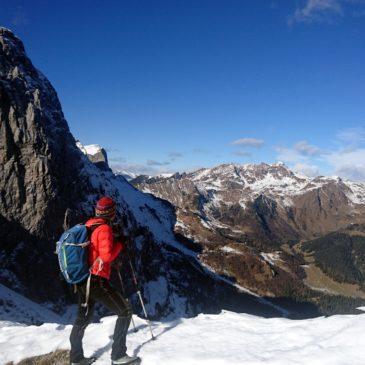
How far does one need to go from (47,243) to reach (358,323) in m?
111

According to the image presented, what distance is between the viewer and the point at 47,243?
113750 millimetres

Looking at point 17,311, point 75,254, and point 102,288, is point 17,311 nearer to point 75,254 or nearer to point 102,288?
point 102,288

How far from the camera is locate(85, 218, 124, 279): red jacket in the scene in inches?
425

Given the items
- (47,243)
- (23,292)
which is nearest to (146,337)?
(23,292)

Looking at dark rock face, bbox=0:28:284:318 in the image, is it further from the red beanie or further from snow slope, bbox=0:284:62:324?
the red beanie

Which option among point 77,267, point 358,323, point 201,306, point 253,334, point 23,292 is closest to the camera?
point 77,267

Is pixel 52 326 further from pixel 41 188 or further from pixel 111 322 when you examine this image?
pixel 41 188

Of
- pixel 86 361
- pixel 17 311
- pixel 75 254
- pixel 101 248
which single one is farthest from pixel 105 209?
pixel 17 311

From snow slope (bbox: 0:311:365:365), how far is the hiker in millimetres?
811

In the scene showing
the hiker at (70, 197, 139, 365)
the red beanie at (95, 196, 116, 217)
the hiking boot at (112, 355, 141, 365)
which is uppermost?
the red beanie at (95, 196, 116, 217)

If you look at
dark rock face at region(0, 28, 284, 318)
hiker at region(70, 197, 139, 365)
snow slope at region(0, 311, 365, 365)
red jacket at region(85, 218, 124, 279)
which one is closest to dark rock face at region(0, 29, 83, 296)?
dark rock face at region(0, 28, 284, 318)

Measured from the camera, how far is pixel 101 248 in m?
10.8

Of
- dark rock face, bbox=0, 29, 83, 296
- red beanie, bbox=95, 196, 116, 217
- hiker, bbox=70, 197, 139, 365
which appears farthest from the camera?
dark rock face, bbox=0, 29, 83, 296

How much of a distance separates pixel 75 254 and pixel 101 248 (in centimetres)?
70
